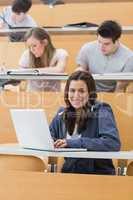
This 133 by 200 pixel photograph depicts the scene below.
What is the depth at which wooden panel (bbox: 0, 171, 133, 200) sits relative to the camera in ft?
4.82

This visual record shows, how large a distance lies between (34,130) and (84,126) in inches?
11.2

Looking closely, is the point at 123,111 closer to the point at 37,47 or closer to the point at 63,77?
the point at 63,77

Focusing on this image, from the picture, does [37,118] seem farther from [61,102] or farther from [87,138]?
[61,102]

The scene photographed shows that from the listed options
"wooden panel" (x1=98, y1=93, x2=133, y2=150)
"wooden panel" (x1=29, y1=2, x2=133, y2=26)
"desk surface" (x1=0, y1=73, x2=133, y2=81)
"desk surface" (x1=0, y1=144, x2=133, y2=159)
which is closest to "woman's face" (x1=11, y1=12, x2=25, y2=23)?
"wooden panel" (x1=29, y1=2, x2=133, y2=26)

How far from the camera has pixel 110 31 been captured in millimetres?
2395

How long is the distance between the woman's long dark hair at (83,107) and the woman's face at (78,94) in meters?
0.01

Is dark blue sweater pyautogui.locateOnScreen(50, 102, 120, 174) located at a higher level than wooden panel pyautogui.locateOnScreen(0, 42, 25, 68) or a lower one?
lower

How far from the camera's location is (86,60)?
8.41ft

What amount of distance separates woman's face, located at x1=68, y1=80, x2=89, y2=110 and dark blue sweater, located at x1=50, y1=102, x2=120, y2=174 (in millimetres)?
55

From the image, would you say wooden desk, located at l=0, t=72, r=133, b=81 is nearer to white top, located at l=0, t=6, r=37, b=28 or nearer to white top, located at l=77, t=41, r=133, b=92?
white top, located at l=77, t=41, r=133, b=92

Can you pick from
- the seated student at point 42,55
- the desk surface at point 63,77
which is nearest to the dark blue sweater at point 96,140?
the desk surface at point 63,77

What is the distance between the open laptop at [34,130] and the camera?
1.55 meters

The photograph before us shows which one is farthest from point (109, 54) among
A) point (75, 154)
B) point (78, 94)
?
point (75, 154)

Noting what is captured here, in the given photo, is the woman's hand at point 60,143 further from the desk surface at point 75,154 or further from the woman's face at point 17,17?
the woman's face at point 17,17
